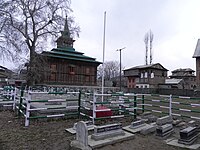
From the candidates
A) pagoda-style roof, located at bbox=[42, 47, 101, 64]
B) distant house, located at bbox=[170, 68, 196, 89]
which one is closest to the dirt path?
pagoda-style roof, located at bbox=[42, 47, 101, 64]

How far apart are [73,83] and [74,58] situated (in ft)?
17.8

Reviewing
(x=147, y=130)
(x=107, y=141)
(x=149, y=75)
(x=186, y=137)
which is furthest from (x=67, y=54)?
(x=186, y=137)

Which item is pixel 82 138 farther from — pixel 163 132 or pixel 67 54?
pixel 67 54

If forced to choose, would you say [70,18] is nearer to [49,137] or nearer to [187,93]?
[49,137]

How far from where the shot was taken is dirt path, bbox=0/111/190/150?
491 centimetres

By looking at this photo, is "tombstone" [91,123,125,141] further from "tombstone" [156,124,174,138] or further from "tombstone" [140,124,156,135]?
"tombstone" [156,124,174,138]

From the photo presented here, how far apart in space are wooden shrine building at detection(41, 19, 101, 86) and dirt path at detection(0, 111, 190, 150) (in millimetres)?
27439

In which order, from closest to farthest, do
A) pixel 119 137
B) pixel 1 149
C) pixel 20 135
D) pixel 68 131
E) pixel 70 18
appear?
pixel 1 149 → pixel 119 137 → pixel 20 135 → pixel 68 131 → pixel 70 18

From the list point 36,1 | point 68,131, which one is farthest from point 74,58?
point 68,131

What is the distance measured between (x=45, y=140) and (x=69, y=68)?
32589 millimetres

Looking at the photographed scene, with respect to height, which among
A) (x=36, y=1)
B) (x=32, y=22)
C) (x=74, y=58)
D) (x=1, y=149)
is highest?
(x=36, y=1)

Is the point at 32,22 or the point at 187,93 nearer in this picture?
the point at 32,22

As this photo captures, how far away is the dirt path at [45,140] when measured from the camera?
16.1 ft

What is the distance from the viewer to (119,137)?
545 cm
